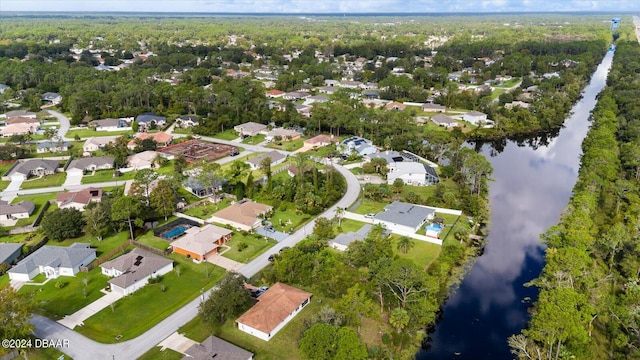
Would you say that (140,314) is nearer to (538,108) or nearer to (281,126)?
(281,126)

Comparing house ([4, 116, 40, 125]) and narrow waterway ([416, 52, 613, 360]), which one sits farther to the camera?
house ([4, 116, 40, 125])

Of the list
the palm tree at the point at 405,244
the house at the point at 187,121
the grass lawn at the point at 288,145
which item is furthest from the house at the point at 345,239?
the house at the point at 187,121

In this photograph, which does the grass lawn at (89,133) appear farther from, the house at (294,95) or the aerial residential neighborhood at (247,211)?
the house at (294,95)

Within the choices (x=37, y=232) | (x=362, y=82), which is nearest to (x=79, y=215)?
(x=37, y=232)

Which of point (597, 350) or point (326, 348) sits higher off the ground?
point (326, 348)

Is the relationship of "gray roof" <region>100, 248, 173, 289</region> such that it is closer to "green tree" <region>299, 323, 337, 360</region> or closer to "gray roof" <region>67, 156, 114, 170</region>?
"green tree" <region>299, 323, 337, 360</region>

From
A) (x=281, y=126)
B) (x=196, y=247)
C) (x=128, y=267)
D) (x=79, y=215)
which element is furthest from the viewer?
(x=281, y=126)

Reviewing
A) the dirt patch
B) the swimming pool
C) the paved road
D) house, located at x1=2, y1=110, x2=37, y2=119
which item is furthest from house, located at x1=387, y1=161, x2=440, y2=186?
house, located at x1=2, y1=110, x2=37, y2=119
